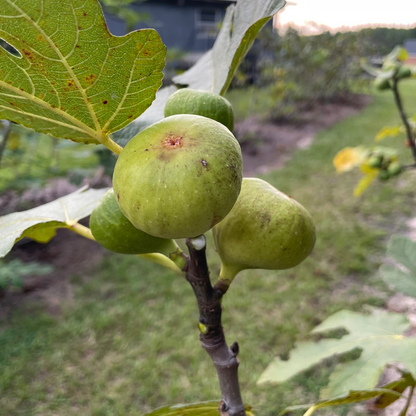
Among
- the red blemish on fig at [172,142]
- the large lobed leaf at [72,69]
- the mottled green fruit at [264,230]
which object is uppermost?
the large lobed leaf at [72,69]

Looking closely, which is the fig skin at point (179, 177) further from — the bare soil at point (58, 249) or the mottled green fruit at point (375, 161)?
the bare soil at point (58, 249)

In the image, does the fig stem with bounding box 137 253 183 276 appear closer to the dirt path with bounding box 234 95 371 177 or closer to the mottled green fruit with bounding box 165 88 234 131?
the mottled green fruit with bounding box 165 88 234 131

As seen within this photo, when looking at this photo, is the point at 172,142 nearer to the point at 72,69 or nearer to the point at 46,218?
the point at 72,69

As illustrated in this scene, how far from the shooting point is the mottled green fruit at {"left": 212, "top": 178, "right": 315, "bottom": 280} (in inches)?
22.5

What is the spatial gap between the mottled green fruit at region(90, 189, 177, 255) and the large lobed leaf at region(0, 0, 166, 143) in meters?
0.13

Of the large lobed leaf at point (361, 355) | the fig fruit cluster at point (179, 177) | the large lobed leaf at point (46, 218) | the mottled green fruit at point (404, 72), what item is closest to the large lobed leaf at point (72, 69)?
the fig fruit cluster at point (179, 177)

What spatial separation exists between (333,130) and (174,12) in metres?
8.38

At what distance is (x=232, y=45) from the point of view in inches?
24.3

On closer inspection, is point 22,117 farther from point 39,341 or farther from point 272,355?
point 39,341

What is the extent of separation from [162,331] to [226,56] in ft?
7.41

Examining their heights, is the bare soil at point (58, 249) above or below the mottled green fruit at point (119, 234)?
below

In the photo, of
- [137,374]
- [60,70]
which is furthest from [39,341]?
[60,70]

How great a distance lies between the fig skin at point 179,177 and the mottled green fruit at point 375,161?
190cm

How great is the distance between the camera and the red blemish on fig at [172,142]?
437 mm
